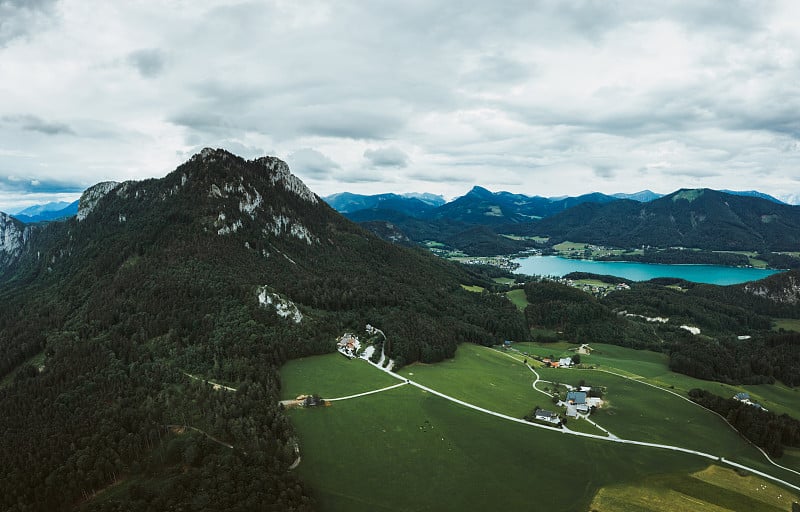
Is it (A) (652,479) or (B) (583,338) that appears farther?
(B) (583,338)

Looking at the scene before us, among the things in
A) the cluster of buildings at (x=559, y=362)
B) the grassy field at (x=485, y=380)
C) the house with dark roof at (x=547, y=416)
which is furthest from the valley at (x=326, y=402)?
the cluster of buildings at (x=559, y=362)

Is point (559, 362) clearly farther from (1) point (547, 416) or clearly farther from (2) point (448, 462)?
(2) point (448, 462)

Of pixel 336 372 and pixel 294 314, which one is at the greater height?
pixel 294 314

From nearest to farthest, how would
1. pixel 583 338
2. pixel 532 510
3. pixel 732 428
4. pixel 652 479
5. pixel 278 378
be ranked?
pixel 532 510 < pixel 652 479 < pixel 732 428 < pixel 278 378 < pixel 583 338

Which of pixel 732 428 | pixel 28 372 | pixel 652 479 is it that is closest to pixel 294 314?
pixel 28 372

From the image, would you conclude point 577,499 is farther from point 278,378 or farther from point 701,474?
point 278,378

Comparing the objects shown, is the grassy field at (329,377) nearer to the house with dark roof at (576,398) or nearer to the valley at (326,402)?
the valley at (326,402)
